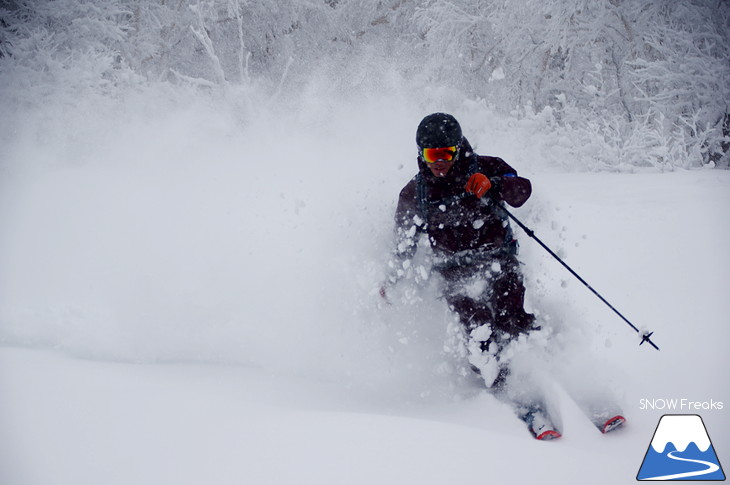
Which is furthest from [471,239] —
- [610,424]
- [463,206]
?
[610,424]

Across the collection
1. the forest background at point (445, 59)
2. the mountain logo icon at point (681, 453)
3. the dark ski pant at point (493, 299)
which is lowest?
the mountain logo icon at point (681, 453)

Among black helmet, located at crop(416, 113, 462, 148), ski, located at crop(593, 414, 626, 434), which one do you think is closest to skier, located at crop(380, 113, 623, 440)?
black helmet, located at crop(416, 113, 462, 148)

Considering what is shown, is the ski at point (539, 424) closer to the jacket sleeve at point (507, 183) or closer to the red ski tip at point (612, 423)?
the red ski tip at point (612, 423)

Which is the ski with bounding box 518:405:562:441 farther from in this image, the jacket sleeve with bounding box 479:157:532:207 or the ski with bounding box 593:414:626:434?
the jacket sleeve with bounding box 479:157:532:207

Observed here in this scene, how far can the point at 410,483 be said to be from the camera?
71.4 inches

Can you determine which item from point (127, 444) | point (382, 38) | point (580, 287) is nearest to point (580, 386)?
point (580, 287)

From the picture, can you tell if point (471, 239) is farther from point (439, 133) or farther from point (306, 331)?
point (306, 331)

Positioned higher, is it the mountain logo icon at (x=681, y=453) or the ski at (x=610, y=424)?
the ski at (x=610, y=424)

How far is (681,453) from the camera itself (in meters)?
2.21

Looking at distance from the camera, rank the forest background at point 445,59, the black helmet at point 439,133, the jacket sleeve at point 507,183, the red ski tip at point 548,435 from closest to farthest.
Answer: the red ski tip at point 548,435 < the black helmet at point 439,133 < the jacket sleeve at point 507,183 < the forest background at point 445,59

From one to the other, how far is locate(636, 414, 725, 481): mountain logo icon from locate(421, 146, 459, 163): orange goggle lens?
1791mm

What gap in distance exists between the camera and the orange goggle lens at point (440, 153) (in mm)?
2676

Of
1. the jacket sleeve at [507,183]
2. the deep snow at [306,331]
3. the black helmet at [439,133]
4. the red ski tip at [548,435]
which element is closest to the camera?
the deep snow at [306,331]

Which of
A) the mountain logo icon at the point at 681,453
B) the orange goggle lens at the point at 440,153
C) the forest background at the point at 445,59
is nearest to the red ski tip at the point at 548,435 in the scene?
the mountain logo icon at the point at 681,453
